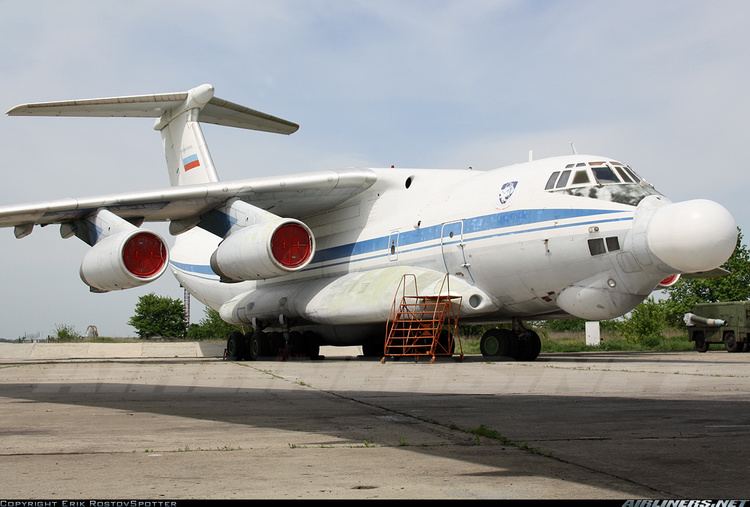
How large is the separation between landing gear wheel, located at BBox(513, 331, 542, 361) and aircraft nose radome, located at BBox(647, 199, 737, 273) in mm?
3861

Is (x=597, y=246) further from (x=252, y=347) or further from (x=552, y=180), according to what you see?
(x=252, y=347)

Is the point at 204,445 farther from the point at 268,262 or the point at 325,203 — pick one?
the point at 325,203

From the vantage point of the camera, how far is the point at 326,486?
3.99 m

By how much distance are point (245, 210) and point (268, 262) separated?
1845 mm

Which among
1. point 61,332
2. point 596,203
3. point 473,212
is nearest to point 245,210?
point 473,212

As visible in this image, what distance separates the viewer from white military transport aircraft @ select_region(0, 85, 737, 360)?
14.0m

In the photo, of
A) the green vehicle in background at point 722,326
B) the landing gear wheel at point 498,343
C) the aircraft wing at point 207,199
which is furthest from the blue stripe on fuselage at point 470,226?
the green vehicle in background at point 722,326

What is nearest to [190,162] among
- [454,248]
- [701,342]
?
[454,248]

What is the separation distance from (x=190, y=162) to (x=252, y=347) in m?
5.13

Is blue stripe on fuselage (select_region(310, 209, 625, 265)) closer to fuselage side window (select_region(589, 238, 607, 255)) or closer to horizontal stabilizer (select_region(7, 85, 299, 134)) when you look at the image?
fuselage side window (select_region(589, 238, 607, 255))

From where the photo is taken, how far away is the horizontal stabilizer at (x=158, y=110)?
786 inches

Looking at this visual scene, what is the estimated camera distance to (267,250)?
16547 mm

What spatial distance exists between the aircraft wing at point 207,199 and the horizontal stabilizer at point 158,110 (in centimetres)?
327

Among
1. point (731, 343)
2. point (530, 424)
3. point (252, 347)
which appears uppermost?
point (530, 424)
